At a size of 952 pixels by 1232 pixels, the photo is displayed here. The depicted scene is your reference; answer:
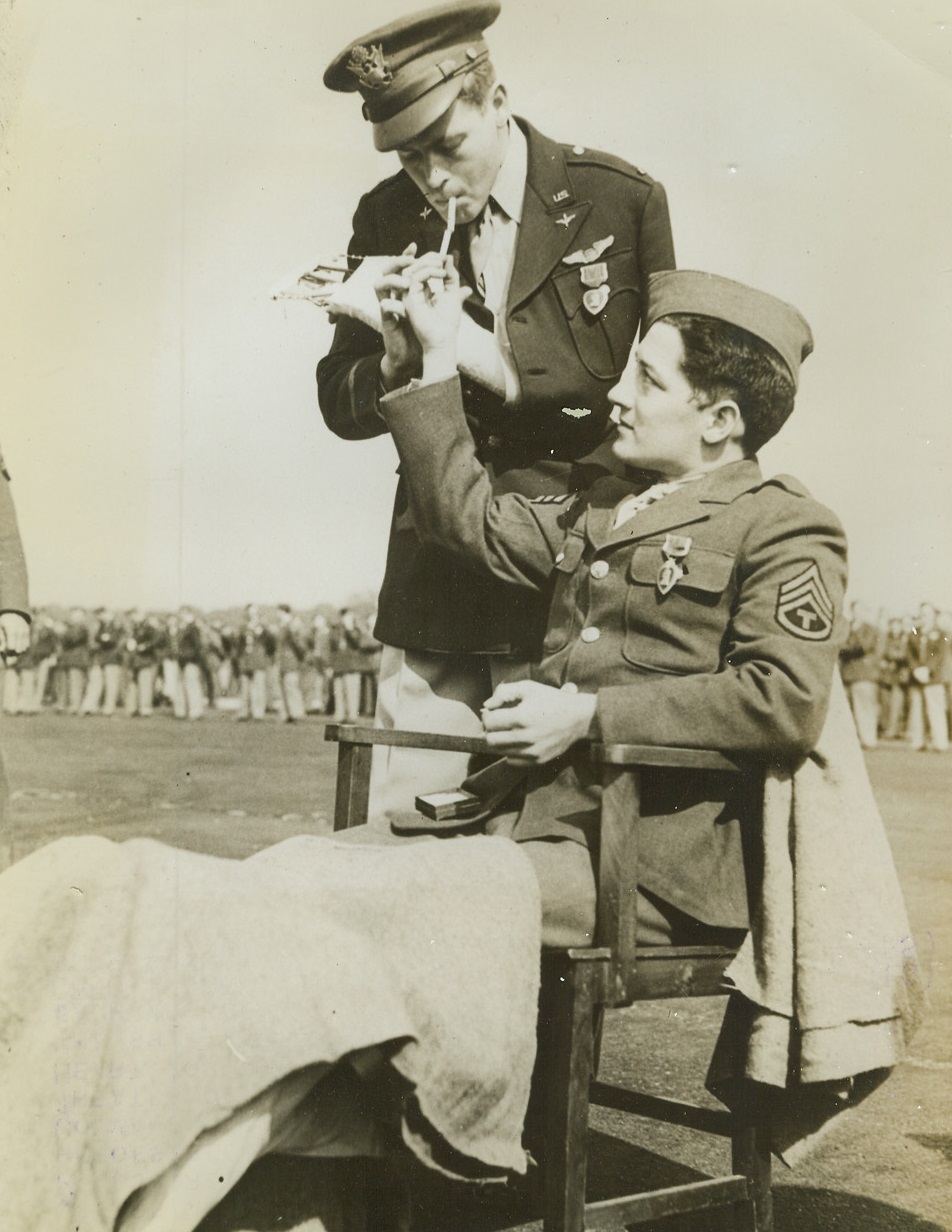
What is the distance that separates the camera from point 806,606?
224cm

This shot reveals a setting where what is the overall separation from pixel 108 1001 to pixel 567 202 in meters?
1.82

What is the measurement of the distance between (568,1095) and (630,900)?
327mm

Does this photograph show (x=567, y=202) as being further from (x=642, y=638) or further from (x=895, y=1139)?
(x=895, y=1139)

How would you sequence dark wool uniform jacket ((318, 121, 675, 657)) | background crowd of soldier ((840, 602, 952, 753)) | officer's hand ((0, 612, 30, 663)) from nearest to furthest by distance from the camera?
dark wool uniform jacket ((318, 121, 675, 657)) → background crowd of soldier ((840, 602, 952, 753)) → officer's hand ((0, 612, 30, 663))

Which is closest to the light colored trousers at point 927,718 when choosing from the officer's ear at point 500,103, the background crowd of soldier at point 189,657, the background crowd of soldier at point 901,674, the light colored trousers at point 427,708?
the background crowd of soldier at point 901,674

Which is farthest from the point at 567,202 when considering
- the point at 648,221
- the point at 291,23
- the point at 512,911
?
the point at 512,911

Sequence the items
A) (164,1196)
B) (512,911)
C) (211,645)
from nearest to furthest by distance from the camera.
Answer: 1. (164,1196)
2. (512,911)
3. (211,645)

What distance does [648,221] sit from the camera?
8.88 feet

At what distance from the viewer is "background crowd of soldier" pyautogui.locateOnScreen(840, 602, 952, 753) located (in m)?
3.01

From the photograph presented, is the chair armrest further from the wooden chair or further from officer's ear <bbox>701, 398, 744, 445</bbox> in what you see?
officer's ear <bbox>701, 398, 744, 445</bbox>

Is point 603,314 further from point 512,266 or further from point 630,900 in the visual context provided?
point 630,900

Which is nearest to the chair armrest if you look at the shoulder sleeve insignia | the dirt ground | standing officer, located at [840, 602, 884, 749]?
the shoulder sleeve insignia

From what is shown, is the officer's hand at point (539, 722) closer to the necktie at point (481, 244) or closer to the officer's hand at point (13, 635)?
the necktie at point (481, 244)

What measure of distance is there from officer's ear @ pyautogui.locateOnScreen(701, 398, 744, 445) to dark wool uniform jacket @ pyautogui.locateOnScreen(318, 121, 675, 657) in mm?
302
